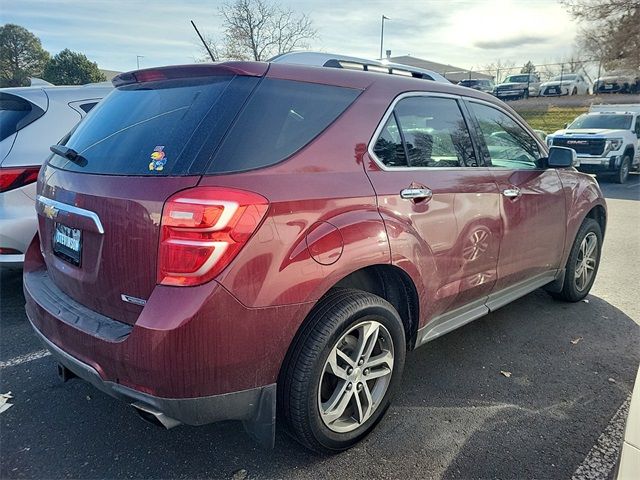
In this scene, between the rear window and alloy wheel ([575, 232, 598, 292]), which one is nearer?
the rear window

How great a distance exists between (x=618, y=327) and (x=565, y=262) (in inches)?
25.7

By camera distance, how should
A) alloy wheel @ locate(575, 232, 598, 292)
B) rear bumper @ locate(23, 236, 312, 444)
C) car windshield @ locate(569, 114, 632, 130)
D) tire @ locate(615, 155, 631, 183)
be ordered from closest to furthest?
rear bumper @ locate(23, 236, 312, 444) → alloy wheel @ locate(575, 232, 598, 292) → tire @ locate(615, 155, 631, 183) → car windshield @ locate(569, 114, 632, 130)

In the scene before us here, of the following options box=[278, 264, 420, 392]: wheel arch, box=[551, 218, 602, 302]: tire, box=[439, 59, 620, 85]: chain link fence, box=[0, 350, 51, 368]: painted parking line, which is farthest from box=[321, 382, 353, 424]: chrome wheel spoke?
box=[439, 59, 620, 85]: chain link fence

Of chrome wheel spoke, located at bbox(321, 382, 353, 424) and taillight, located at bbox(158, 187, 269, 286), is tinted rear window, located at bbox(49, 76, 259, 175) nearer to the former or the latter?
taillight, located at bbox(158, 187, 269, 286)

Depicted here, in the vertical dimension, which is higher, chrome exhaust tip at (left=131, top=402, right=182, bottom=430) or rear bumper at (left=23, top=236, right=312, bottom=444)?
rear bumper at (left=23, top=236, right=312, bottom=444)

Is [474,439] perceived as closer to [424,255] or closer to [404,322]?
[404,322]

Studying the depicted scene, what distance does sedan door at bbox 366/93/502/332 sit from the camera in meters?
2.53

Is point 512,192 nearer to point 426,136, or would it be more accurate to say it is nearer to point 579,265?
point 426,136

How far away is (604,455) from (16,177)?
430 cm

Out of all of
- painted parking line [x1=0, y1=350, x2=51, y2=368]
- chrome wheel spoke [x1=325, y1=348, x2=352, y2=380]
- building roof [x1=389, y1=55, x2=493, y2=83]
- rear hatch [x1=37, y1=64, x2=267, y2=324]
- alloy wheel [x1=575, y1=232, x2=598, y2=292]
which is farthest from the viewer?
building roof [x1=389, y1=55, x2=493, y2=83]

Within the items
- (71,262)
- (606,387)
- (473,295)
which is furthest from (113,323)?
(606,387)

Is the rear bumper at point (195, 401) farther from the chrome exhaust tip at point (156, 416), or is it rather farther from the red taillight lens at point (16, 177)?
the red taillight lens at point (16, 177)

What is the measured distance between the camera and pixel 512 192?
3.34 meters

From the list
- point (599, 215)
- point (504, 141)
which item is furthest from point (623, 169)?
point (504, 141)
